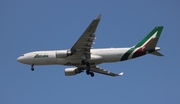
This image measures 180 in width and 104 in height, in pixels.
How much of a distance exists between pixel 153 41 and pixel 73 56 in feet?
35.2

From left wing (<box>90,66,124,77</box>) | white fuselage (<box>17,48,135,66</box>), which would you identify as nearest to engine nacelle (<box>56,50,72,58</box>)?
white fuselage (<box>17,48,135,66</box>)

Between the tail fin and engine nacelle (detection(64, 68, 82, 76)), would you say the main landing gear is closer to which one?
engine nacelle (detection(64, 68, 82, 76))

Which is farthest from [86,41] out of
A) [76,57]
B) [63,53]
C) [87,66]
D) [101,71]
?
[101,71]

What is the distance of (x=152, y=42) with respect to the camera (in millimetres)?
52750

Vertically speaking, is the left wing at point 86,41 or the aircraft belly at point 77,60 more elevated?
the left wing at point 86,41

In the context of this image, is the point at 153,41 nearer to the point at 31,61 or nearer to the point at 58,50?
the point at 58,50

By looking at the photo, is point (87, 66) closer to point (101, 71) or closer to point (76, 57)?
point (76, 57)

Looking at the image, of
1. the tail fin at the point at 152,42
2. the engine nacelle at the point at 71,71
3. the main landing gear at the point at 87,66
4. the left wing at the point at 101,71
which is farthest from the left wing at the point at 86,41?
the tail fin at the point at 152,42

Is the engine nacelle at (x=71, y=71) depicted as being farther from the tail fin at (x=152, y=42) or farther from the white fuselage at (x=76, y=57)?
the tail fin at (x=152, y=42)

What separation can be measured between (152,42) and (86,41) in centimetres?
854

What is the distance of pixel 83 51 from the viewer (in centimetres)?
5406

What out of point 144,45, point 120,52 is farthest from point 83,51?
point 144,45

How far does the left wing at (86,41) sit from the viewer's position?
49528 millimetres

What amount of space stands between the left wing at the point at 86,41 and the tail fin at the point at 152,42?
23.4ft
